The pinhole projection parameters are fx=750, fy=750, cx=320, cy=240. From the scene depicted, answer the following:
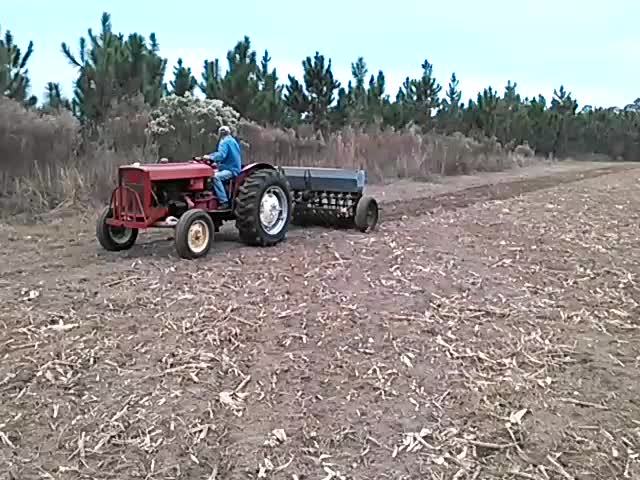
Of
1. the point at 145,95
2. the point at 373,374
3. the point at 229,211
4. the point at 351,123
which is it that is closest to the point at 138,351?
the point at 373,374

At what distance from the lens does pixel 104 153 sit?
1223 centimetres

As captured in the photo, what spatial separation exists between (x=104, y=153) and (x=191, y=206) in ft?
17.6

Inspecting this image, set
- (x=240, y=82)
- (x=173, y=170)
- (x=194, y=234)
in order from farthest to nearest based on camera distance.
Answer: (x=240, y=82) → (x=173, y=170) → (x=194, y=234)

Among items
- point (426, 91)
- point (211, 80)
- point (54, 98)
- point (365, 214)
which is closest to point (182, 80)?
point (211, 80)

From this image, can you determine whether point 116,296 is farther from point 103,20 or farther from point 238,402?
point 103,20

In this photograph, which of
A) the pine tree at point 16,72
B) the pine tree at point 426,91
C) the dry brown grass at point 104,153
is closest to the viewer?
the dry brown grass at point 104,153

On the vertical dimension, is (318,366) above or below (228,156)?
below

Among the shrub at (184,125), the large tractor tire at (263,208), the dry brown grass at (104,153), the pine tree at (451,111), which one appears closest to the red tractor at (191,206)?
the large tractor tire at (263,208)

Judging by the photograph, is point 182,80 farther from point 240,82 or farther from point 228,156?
point 228,156

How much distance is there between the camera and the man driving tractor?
7.76 metres

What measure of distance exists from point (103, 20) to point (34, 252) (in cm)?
912

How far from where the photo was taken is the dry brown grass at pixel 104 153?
1095 centimetres

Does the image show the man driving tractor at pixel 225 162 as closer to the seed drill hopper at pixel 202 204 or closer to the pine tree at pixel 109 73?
the seed drill hopper at pixel 202 204

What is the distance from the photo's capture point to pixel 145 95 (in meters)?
15.5
